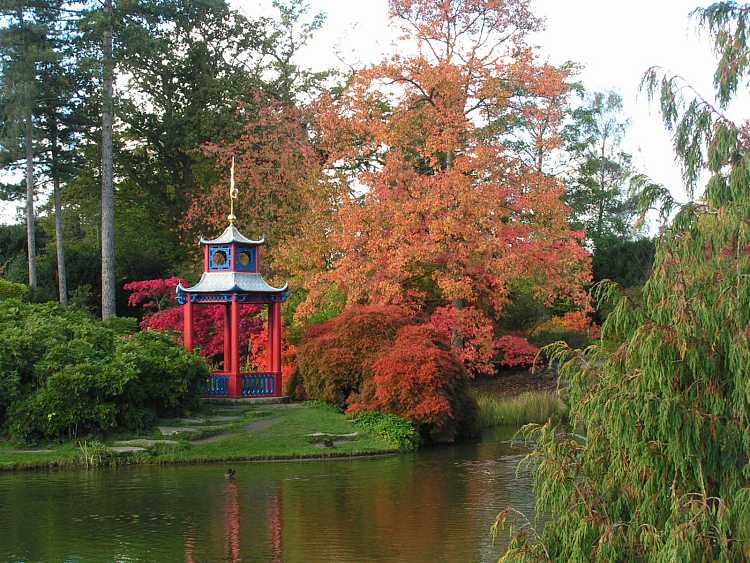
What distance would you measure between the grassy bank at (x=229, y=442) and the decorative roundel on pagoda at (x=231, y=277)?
2.32m

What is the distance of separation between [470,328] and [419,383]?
445 cm

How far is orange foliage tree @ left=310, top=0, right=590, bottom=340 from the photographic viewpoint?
20391 mm

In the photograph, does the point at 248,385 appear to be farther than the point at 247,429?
Yes

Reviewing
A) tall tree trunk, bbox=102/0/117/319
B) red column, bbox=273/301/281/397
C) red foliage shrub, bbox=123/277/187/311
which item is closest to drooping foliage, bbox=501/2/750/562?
red column, bbox=273/301/281/397

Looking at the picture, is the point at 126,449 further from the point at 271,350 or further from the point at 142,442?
the point at 271,350

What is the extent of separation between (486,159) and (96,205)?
1639 cm

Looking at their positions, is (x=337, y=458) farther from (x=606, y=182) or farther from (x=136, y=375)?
(x=606, y=182)

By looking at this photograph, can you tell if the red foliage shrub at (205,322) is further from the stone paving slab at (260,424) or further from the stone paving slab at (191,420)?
the stone paving slab at (191,420)

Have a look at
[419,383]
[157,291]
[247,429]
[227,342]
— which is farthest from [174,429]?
[157,291]

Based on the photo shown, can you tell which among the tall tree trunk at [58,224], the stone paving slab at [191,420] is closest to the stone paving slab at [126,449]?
the stone paving slab at [191,420]

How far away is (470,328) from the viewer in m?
21.2

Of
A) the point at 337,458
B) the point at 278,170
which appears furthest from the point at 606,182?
the point at 337,458

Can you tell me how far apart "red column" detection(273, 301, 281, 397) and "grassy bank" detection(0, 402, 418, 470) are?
1.18m

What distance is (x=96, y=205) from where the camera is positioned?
32.1 metres
